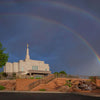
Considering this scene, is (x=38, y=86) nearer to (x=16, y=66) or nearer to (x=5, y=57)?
(x=5, y=57)

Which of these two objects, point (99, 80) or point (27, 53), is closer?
point (99, 80)

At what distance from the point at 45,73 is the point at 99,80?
2137cm

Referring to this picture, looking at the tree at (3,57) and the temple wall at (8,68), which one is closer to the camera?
the tree at (3,57)

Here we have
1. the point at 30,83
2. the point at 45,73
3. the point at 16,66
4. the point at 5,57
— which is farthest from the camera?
the point at 16,66

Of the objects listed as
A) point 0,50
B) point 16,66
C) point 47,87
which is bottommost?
point 47,87

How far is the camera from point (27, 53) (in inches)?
2820

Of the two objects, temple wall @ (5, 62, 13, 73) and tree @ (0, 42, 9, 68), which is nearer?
tree @ (0, 42, 9, 68)

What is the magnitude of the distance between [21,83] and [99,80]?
65.0 feet

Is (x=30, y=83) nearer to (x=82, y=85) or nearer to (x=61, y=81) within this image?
(x=61, y=81)

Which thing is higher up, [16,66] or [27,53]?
[27,53]

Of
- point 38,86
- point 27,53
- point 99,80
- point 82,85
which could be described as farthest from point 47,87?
point 27,53

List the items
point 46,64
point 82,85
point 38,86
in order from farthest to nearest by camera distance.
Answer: point 46,64 → point 38,86 → point 82,85

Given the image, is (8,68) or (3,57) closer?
(3,57)

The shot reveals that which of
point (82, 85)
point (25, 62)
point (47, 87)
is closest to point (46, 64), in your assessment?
point (25, 62)
